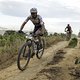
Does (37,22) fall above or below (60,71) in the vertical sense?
above

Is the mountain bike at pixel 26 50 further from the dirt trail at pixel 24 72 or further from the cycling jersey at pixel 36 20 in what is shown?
the cycling jersey at pixel 36 20

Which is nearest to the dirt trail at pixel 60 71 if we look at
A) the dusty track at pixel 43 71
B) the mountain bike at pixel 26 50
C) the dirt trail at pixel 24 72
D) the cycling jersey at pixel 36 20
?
the dusty track at pixel 43 71

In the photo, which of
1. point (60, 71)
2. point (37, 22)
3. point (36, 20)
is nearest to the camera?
point (60, 71)

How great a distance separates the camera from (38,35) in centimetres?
1331

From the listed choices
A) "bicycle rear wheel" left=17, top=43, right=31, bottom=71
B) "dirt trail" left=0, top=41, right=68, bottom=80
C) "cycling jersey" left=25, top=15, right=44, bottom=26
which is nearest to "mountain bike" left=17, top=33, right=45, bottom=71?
"bicycle rear wheel" left=17, top=43, right=31, bottom=71

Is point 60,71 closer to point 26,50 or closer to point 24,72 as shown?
point 24,72

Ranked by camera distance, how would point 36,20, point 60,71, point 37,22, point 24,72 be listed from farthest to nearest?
point 37,22
point 36,20
point 24,72
point 60,71

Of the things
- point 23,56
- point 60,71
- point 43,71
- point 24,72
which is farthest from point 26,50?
point 60,71

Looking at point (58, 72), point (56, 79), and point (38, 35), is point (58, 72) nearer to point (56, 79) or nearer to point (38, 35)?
point (56, 79)

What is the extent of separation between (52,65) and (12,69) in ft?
4.73

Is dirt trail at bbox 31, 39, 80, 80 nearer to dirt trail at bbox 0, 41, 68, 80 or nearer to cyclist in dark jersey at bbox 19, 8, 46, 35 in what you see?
dirt trail at bbox 0, 41, 68, 80

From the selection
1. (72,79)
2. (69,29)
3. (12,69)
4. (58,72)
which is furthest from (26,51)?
(69,29)

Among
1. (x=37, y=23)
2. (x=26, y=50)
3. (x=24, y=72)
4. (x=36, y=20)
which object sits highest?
(x=36, y=20)

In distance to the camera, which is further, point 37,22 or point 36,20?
point 37,22
